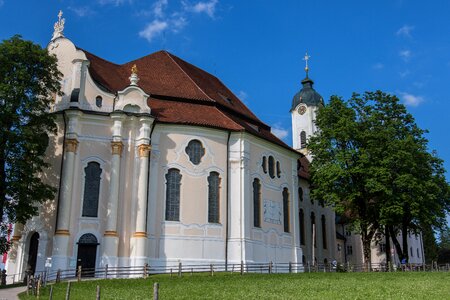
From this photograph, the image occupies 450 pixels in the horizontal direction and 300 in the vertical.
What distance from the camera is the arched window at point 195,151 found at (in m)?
33.1

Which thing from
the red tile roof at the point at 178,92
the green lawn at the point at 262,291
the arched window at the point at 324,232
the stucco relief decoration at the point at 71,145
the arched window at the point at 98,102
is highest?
the red tile roof at the point at 178,92

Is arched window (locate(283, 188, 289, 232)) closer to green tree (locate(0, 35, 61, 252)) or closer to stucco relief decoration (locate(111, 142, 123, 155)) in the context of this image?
stucco relief decoration (locate(111, 142, 123, 155))

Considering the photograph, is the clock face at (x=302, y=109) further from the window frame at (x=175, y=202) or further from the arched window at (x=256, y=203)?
the window frame at (x=175, y=202)

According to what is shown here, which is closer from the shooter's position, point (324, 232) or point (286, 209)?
point (286, 209)

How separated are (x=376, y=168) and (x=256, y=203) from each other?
342 inches

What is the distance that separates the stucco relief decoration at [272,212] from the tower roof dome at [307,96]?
28090 millimetres

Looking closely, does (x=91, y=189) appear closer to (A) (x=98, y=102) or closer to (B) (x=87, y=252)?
(B) (x=87, y=252)

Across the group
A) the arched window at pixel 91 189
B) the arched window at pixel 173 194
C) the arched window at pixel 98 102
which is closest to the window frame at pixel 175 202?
the arched window at pixel 173 194

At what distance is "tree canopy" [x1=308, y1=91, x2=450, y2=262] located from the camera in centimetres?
3541

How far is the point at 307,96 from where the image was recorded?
63.2 m

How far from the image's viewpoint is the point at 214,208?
1289 inches

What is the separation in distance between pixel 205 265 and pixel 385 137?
626 inches

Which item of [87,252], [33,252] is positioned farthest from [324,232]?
[33,252]

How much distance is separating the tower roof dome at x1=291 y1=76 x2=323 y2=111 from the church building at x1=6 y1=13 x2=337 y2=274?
88.6ft
